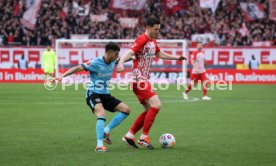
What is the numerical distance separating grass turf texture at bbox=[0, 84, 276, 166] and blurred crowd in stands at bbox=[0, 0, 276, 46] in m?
17.0

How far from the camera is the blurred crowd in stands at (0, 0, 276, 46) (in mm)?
40250

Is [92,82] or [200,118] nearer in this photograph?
[92,82]

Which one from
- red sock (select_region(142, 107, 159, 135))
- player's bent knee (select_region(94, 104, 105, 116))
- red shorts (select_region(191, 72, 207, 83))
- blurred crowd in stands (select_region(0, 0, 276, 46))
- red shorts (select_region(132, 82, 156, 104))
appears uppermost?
blurred crowd in stands (select_region(0, 0, 276, 46))

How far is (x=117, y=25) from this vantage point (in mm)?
40906

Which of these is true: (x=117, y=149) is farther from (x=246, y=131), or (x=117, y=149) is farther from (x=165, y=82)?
(x=165, y=82)

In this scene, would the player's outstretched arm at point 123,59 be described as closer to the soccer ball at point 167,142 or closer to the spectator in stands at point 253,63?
the soccer ball at point 167,142

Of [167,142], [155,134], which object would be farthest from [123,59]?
[155,134]

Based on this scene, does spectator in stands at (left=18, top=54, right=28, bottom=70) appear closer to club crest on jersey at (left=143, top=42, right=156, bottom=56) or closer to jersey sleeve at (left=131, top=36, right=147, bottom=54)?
club crest on jersey at (left=143, top=42, right=156, bottom=56)

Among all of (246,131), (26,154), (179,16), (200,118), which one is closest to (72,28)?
(179,16)

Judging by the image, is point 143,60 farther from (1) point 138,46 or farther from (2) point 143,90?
(2) point 143,90

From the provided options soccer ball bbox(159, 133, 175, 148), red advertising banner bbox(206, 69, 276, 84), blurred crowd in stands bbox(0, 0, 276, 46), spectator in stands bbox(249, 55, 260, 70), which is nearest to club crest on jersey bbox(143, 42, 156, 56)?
soccer ball bbox(159, 133, 175, 148)

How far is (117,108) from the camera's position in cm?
1161

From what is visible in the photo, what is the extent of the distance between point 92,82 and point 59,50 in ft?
88.8

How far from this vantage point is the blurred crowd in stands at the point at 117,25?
1585 inches
